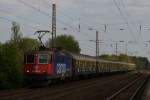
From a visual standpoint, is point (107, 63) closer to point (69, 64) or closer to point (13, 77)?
point (69, 64)

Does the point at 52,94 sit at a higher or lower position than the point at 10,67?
lower

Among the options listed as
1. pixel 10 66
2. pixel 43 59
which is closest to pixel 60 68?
pixel 43 59

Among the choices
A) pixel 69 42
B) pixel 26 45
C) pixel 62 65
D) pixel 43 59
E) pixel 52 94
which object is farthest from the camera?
pixel 69 42

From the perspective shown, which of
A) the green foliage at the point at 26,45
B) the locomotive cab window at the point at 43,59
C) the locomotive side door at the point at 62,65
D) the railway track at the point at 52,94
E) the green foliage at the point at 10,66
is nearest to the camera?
the railway track at the point at 52,94

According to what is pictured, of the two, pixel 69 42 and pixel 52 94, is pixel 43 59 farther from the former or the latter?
pixel 69 42

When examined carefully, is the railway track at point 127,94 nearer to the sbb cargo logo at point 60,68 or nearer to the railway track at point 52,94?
the railway track at point 52,94

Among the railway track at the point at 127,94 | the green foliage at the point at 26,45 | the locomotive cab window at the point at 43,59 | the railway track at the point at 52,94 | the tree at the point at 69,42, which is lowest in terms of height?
the railway track at the point at 127,94

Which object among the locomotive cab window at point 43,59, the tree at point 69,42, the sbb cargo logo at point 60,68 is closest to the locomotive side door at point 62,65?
Answer: the sbb cargo logo at point 60,68

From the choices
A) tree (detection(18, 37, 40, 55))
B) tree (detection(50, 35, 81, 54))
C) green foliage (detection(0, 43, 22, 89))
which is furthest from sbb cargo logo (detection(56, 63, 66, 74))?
tree (detection(50, 35, 81, 54))

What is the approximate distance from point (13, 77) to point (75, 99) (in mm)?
15320

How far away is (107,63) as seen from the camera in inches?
2982

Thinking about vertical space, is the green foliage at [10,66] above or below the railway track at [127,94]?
above

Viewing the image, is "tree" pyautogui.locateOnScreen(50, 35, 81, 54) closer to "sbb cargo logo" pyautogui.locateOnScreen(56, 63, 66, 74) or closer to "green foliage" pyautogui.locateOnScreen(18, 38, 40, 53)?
"green foliage" pyautogui.locateOnScreen(18, 38, 40, 53)

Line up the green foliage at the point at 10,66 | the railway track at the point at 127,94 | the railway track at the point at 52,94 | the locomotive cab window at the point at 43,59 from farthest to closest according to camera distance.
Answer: the green foliage at the point at 10,66
the locomotive cab window at the point at 43,59
the railway track at the point at 127,94
the railway track at the point at 52,94
